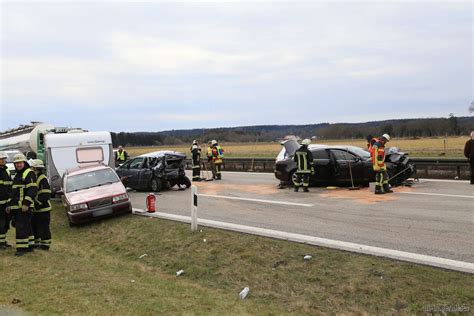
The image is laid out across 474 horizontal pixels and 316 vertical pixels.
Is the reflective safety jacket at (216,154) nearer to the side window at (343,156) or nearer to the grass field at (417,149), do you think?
the side window at (343,156)

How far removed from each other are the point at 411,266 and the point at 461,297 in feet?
3.15

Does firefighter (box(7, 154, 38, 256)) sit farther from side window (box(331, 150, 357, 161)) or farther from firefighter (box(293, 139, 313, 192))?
side window (box(331, 150, 357, 161))

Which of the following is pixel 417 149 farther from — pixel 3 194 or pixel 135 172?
pixel 3 194

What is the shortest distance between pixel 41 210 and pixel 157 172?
8468mm

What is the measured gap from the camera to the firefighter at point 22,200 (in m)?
8.71

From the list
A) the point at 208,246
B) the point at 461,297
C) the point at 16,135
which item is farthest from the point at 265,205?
the point at 16,135

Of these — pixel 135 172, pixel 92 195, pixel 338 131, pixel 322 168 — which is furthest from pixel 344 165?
pixel 338 131

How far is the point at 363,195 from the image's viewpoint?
13820 millimetres

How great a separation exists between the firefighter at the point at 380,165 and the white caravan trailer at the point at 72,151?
968 centimetres

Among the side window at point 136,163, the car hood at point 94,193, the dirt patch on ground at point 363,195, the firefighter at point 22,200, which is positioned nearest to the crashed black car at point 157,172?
the side window at point 136,163

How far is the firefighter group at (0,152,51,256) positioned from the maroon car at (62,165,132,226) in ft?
8.16

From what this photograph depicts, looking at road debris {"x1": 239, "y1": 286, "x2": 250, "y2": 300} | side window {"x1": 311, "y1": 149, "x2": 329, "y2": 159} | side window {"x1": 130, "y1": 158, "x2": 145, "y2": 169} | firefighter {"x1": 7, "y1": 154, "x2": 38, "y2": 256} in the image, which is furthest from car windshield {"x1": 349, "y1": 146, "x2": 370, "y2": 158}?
firefighter {"x1": 7, "y1": 154, "x2": 38, "y2": 256}

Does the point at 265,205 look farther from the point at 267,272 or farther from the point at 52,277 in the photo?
the point at 52,277

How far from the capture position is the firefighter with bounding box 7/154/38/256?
8.71 meters
